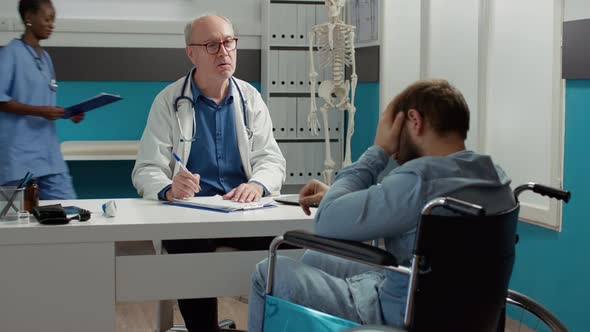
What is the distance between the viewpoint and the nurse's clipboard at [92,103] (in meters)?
2.73

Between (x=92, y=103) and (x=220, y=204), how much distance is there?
86 cm

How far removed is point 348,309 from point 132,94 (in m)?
3.31

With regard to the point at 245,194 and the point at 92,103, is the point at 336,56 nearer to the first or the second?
the point at 92,103

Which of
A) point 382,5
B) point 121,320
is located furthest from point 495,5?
point 121,320

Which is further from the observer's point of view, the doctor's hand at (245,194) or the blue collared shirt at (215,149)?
the blue collared shirt at (215,149)

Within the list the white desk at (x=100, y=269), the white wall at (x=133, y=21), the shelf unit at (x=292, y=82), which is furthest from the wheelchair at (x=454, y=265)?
the white wall at (x=133, y=21)

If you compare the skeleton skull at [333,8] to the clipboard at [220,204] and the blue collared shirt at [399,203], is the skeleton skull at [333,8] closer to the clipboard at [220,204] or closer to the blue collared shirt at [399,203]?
the clipboard at [220,204]

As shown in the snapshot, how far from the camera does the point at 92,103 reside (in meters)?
2.83

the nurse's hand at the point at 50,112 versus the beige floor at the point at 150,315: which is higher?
the nurse's hand at the point at 50,112

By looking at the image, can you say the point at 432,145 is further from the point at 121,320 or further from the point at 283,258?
the point at 121,320

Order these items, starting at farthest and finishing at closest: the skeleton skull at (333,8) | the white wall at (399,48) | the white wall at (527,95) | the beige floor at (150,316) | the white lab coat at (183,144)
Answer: the white wall at (399,48), the skeleton skull at (333,8), the beige floor at (150,316), the white wall at (527,95), the white lab coat at (183,144)

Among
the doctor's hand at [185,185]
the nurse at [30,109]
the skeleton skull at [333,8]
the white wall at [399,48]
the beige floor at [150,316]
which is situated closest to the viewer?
the doctor's hand at [185,185]

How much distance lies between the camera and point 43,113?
309 cm

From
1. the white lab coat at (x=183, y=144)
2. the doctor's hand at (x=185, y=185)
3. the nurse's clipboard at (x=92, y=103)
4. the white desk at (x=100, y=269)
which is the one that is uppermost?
the nurse's clipboard at (x=92, y=103)
